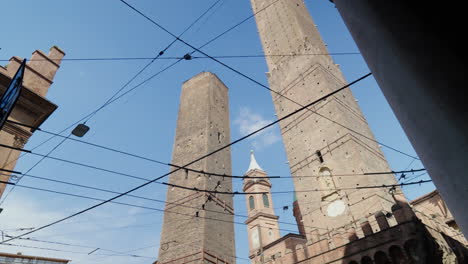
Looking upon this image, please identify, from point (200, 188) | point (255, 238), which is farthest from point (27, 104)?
point (255, 238)

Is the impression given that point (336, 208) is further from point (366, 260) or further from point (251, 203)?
point (251, 203)

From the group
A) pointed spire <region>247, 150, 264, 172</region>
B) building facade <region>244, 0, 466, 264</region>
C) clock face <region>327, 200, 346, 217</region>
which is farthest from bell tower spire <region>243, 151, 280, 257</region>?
clock face <region>327, 200, 346, 217</region>

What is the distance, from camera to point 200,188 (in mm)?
16859

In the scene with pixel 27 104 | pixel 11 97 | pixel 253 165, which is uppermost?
pixel 253 165

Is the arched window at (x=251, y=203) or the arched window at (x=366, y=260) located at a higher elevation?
the arched window at (x=251, y=203)

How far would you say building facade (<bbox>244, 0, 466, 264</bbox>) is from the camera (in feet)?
32.0

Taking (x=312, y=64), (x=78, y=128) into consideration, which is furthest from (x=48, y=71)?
(x=312, y=64)

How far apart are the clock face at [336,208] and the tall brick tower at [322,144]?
0.05 metres

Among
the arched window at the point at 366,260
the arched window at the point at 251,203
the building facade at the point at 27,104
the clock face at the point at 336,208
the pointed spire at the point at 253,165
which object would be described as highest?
the pointed spire at the point at 253,165

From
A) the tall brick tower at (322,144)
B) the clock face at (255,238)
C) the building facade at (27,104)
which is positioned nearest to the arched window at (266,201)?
the clock face at (255,238)

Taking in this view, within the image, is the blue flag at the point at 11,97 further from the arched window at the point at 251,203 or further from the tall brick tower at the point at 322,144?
the arched window at the point at 251,203

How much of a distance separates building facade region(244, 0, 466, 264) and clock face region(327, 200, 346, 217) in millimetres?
45

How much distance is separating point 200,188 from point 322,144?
750cm

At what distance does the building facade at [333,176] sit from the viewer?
32.0ft
